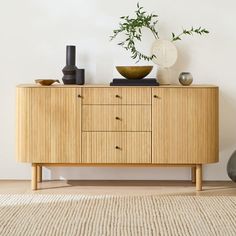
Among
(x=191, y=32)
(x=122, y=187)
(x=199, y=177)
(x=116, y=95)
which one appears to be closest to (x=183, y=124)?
(x=199, y=177)

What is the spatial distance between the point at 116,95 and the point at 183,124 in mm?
489

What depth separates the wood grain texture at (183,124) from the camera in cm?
484

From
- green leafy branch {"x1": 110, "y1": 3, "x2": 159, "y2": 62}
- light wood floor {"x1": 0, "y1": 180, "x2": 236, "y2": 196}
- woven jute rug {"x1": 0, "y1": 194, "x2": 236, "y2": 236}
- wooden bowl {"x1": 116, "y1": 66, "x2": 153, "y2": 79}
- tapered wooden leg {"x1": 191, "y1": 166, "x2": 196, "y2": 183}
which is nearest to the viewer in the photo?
woven jute rug {"x1": 0, "y1": 194, "x2": 236, "y2": 236}

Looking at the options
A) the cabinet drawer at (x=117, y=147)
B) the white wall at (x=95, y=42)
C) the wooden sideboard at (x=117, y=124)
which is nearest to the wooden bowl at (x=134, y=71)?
the wooden sideboard at (x=117, y=124)

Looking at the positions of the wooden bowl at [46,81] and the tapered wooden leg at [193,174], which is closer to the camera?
the wooden bowl at [46,81]

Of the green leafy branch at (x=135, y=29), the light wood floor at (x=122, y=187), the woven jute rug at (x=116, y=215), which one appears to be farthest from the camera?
the green leafy branch at (x=135, y=29)

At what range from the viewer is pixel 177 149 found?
15.9ft

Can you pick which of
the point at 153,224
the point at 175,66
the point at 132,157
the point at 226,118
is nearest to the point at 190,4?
the point at 175,66

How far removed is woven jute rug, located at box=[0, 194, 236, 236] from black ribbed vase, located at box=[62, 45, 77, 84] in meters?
0.88

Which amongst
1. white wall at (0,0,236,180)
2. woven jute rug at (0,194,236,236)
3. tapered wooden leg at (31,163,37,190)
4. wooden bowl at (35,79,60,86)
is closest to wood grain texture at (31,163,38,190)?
tapered wooden leg at (31,163,37,190)

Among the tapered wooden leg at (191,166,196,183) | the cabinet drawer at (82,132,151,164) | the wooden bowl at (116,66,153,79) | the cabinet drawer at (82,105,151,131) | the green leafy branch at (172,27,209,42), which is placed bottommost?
the tapered wooden leg at (191,166,196,183)

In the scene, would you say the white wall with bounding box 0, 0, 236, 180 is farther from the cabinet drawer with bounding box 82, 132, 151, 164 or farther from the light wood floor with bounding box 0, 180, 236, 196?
the cabinet drawer with bounding box 82, 132, 151, 164

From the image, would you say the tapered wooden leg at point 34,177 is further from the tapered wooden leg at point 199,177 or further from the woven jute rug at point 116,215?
the tapered wooden leg at point 199,177

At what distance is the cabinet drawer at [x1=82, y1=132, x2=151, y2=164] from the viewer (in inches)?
191
